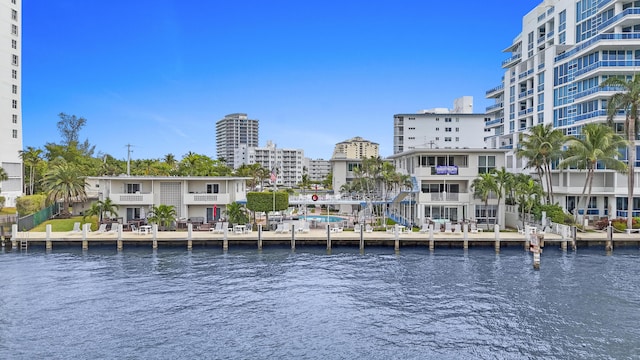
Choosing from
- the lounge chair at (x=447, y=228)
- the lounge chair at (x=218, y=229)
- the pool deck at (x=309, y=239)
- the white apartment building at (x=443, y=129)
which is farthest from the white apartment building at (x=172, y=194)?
the white apartment building at (x=443, y=129)

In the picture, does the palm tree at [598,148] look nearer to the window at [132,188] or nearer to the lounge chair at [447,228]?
the lounge chair at [447,228]

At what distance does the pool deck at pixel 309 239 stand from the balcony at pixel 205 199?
259 inches

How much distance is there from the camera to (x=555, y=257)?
3644 cm

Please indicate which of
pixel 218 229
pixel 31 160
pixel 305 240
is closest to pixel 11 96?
pixel 31 160

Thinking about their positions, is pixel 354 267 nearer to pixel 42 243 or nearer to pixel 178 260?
pixel 178 260

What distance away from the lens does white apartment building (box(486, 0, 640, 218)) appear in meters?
52.3

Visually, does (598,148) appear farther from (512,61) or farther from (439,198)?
(512,61)

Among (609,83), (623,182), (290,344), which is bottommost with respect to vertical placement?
(290,344)

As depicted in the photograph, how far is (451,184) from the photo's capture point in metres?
49.2

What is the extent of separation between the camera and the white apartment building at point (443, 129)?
342 feet

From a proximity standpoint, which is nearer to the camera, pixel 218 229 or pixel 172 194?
pixel 218 229

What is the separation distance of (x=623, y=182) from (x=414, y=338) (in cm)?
4249

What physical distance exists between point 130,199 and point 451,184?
112 ft

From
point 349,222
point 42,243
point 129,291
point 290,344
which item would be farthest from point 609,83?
point 42,243
